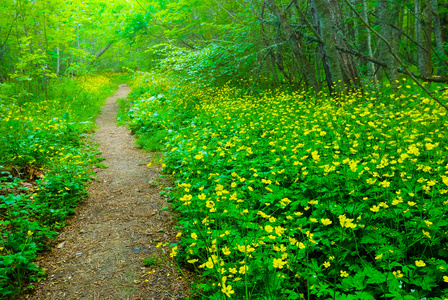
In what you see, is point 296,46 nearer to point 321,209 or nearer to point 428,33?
point 428,33

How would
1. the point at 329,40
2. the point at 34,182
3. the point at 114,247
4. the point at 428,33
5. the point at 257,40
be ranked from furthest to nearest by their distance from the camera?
the point at 257,40 < the point at 428,33 < the point at 329,40 < the point at 34,182 < the point at 114,247

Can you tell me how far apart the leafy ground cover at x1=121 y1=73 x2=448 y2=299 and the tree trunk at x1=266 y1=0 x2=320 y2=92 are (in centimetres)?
164

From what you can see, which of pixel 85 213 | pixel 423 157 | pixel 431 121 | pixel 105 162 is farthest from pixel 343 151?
pixel 105 162

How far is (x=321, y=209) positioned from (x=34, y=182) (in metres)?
4.50

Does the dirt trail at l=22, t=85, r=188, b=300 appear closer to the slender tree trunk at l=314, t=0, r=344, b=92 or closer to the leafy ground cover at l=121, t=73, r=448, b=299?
the leafy ground cover at l=121, t=73, r=448, b=299

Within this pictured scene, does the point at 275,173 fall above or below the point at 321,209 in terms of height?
above

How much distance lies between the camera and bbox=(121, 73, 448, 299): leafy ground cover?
74.1 inches

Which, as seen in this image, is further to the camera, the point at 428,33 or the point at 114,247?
the point at 428,33

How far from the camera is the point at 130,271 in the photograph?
2.68 meters

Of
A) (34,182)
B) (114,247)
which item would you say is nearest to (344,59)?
(114,247)

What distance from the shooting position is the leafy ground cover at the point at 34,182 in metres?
2.61

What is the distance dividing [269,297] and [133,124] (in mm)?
7334

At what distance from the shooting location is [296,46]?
6914mm

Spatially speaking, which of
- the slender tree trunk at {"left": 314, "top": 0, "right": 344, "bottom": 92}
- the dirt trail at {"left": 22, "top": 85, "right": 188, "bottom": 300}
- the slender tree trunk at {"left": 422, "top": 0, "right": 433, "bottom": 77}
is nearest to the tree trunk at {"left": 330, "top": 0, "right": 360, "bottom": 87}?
the slender tree trunk at {"left": 314, "top": 0, "right": 344, "bottom": 92}
